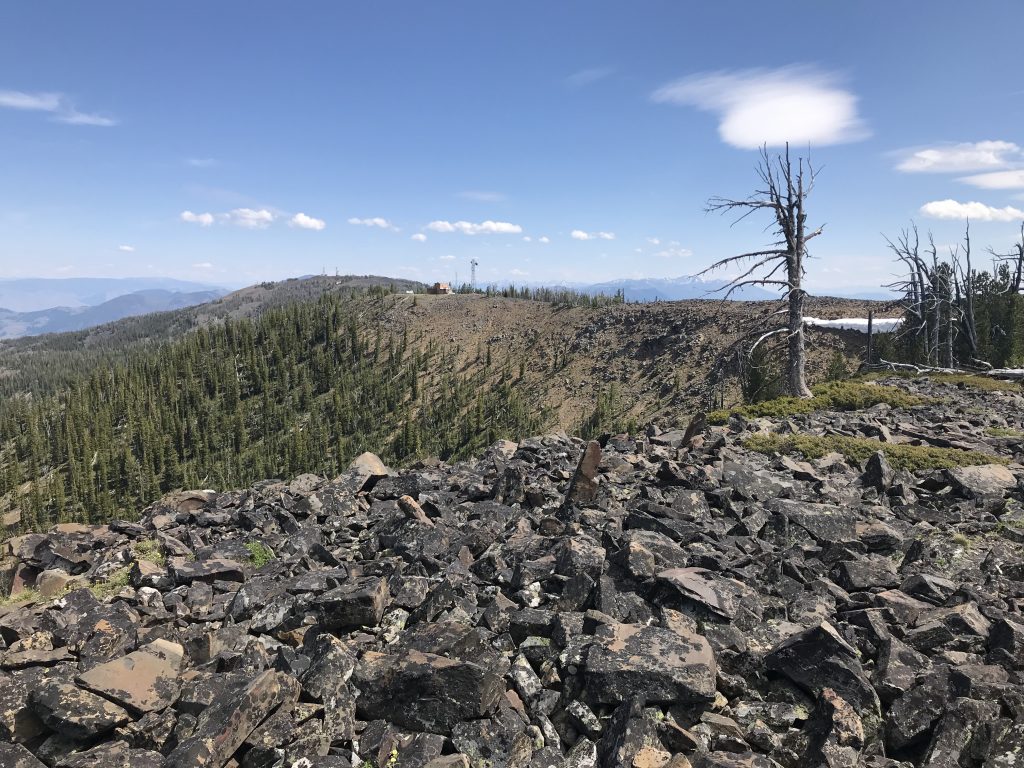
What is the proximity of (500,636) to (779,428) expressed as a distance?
19405 mm

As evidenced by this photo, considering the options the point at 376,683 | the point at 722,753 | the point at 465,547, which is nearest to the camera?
the point at 722,753

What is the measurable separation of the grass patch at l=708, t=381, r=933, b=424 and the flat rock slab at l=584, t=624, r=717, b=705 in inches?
849

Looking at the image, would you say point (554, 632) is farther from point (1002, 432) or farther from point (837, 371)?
point (837, 371)

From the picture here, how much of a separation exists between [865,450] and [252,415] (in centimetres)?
11481

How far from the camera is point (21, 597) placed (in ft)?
40.8

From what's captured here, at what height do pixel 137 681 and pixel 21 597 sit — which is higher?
pixel 137 681

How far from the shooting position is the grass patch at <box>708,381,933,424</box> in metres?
27.6

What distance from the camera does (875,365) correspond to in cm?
5125

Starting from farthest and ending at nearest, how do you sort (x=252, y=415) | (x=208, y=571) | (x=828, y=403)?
(x=252, y=415), (x=828, y=403), (x=208, y=571)

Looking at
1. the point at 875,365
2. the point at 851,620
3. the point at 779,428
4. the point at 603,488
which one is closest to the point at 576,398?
the point at 875,365

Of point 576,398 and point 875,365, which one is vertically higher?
point 875,365

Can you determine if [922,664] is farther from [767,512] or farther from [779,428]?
[779,428]

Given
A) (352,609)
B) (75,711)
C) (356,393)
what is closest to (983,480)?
(352,609)

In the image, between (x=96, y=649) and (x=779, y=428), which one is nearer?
(x=96, y=649)
